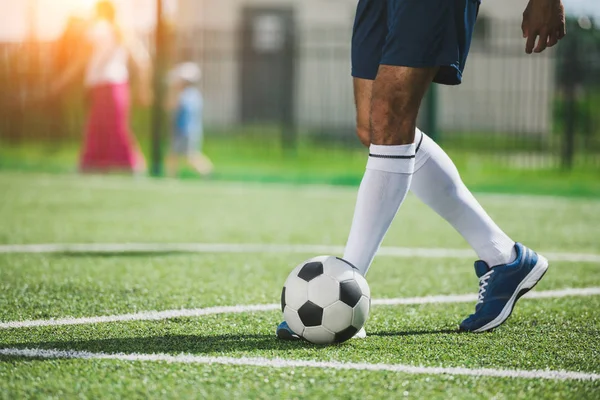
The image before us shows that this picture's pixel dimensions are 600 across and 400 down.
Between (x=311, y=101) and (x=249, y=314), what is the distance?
21039mm

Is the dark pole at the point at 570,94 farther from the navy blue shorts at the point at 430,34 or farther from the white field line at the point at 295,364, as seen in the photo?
the white field line at the point at 295,364

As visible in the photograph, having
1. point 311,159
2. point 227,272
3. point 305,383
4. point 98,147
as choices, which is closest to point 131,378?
point 305,383

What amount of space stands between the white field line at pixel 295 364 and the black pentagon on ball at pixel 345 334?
0.28 metres

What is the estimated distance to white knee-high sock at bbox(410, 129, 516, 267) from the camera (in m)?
3.66

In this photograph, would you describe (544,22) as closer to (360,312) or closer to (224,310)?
(360,312)

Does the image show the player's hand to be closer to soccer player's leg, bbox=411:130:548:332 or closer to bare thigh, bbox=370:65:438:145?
bare thigh, bbox=370:65:438:145

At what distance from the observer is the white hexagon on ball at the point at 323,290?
10.5 ft

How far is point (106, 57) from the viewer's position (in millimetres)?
11828

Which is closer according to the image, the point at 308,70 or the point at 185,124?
the point at 185,124

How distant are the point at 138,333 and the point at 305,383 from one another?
0.93 m

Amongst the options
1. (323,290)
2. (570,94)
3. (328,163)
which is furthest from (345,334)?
(328,163)

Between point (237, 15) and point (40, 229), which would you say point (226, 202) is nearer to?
point (40, 229)

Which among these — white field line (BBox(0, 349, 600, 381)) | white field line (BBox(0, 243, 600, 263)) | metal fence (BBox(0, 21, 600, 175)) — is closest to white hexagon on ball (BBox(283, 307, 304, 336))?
white field line (BBox(0, 349, 600, 381))

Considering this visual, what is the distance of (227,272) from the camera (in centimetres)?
494
